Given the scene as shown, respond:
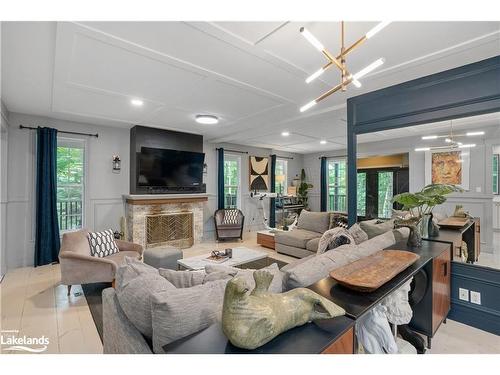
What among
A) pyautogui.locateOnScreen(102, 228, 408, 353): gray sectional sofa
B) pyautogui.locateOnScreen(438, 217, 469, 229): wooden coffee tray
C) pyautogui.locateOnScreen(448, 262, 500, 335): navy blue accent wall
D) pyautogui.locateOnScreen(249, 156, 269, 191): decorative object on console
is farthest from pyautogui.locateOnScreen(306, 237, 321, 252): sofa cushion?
pyautogui.locateOnScreen(249, 156, 269, 191): decorative object on console

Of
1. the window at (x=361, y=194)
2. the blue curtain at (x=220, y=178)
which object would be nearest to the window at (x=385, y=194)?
the window at (x=361, y=194)

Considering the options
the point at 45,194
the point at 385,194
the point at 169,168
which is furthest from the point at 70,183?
the point at 385,194

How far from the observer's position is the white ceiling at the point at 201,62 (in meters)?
1.85

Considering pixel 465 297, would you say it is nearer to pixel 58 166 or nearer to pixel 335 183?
pixel 335 183

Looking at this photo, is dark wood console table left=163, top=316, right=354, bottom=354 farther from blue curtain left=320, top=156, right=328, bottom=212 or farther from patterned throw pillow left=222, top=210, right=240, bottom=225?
blue curtain left=320, top=156, right=328, bottom=212

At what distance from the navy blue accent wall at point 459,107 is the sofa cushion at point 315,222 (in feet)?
7.63

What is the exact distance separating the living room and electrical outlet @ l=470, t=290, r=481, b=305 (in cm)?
1

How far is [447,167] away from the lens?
2.65m

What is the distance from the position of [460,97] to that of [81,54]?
3550 millimetres

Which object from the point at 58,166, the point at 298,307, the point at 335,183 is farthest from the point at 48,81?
the point at 335,183

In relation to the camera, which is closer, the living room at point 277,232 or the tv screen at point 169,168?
the living room at point 277,232

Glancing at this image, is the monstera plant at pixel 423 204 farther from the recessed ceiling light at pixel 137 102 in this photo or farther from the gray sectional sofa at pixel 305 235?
the recessed ceiling light at pixel 137 102

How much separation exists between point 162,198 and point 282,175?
13.9ft

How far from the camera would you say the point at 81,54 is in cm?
220
